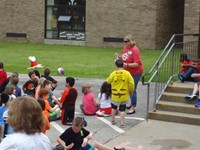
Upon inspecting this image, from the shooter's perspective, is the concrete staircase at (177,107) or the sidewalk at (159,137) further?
the concrete staircase at (177,107)

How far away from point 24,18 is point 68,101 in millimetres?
21770

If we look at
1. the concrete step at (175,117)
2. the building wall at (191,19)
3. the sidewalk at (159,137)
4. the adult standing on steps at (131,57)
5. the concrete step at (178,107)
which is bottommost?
the sidewalk at (159,137)

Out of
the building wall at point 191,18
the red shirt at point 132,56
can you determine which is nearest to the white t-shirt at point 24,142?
the red shirt at point 132,56

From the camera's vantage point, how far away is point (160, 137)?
968 centimetres

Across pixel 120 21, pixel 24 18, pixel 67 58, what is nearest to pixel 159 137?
pixel 67 58

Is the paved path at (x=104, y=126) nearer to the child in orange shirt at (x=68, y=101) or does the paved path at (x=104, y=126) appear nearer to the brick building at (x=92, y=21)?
the child in orange shirt at (x=68, y=101)

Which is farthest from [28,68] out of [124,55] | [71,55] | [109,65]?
[124,55]

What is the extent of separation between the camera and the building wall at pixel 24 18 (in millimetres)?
30984

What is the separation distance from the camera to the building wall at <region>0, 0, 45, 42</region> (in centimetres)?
3098

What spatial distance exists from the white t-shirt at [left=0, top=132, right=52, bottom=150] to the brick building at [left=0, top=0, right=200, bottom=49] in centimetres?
2373

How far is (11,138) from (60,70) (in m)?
13.9

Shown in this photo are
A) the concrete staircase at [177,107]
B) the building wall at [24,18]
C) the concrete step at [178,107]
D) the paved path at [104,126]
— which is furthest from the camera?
the building wall at [24,18]

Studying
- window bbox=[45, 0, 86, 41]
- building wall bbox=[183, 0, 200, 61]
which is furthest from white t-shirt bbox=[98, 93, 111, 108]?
window bbox=[45, 0, 86, 41]

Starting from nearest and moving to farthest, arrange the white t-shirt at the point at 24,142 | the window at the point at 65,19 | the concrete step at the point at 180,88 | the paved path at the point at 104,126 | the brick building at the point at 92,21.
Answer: the white t-shirt at the point at 24,142 → the paved path at the point at 104,126 → the concrete step at the point at 180,88 → the brick building at the point at 92,21 → the window at the point at 65,19
